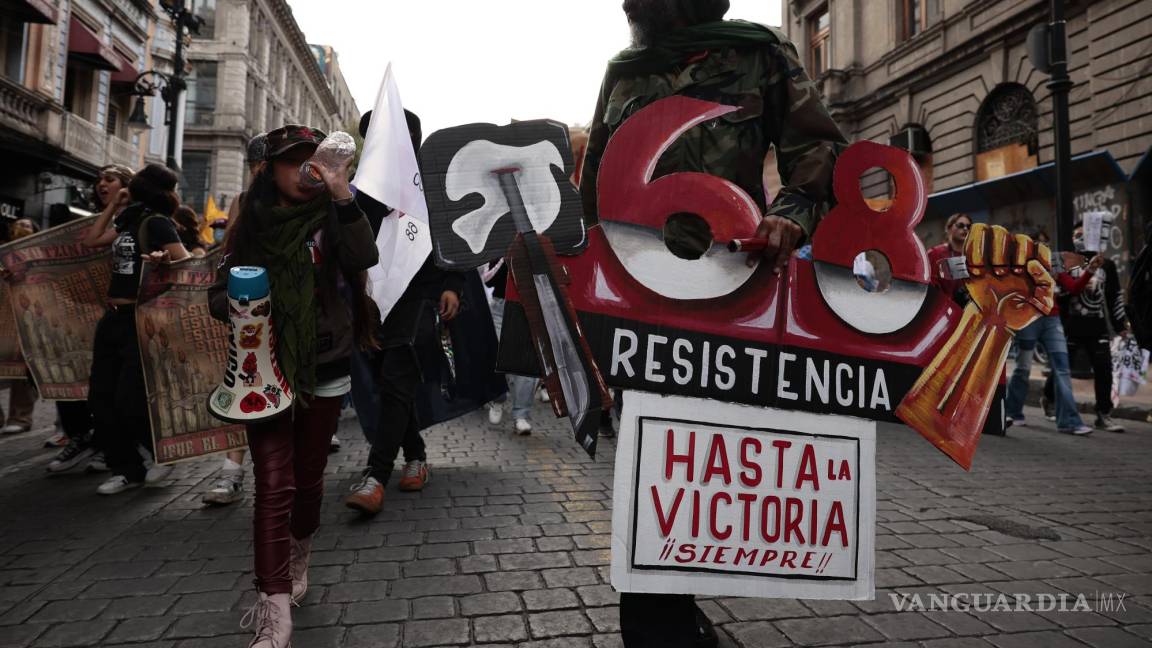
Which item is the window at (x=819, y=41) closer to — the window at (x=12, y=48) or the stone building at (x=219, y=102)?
the window at (x=12, y=48)

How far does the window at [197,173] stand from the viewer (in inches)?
1619

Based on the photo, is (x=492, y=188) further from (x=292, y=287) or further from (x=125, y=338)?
(x=125, y=338)

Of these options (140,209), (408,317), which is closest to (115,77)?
(140,209)

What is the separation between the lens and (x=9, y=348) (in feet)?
17.3

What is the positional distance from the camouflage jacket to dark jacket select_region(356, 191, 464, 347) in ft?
6.90

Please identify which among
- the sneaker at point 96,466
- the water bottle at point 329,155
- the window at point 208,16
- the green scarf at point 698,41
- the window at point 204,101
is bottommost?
the sneaker at point 96,466

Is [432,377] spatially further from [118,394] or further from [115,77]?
[115,77]

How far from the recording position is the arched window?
1562 centimetres

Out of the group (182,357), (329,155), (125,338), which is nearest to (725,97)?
(329,155)

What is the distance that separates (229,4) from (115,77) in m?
22.9

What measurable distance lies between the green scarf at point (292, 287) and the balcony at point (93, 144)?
21150 mm

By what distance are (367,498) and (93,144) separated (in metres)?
22.4

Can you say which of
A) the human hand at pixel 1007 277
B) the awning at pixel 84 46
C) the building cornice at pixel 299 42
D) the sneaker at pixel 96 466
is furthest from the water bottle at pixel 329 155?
the building cornice at pixel 299 42

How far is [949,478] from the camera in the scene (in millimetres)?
4680
